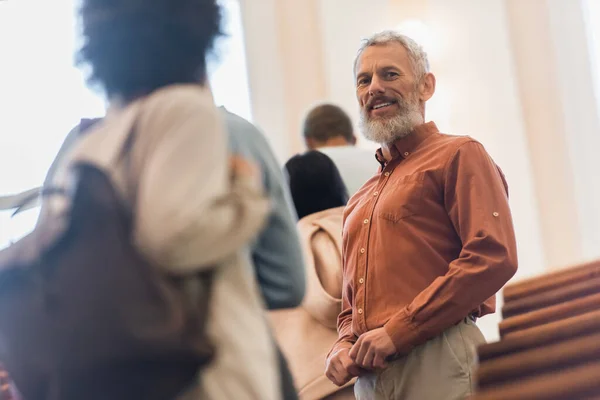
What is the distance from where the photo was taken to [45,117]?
434 cm

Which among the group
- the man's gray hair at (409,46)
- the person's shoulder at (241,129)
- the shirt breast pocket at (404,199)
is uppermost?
the man's gray hair at (409,46)

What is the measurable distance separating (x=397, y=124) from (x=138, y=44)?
3.45 feet

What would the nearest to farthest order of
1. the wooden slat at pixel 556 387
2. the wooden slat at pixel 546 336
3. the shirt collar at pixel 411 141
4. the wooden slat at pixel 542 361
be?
the wooden slat at pixel 556 387 → the wooden slat at pixel 542 361 → the wooden slat at pixel 546 336 → the shirt collar at pixel 411 141

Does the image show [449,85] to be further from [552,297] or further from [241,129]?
[241,129]

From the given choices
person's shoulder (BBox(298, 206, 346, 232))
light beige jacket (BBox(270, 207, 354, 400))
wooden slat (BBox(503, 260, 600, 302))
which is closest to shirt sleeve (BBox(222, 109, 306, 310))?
wooden slat (BBox(503, 260, 600, 302))

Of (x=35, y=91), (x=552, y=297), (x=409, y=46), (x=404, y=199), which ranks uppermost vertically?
(x=35, y=91)

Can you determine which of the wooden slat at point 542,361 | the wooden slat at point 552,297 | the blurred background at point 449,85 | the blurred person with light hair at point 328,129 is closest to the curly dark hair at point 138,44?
the wooden slat at point 542,361

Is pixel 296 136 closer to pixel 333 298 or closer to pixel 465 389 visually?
pixel 333 298

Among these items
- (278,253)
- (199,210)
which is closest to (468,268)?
(278,253)

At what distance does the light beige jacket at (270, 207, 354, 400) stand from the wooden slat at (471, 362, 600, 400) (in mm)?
1249

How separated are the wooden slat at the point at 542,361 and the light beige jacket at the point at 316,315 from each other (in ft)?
3.83

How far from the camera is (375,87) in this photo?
7.29ft

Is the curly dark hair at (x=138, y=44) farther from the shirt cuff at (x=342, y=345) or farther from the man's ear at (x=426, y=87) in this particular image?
the man's ear at (x=426, y=87)

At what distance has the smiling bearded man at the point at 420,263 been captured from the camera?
1.82m
